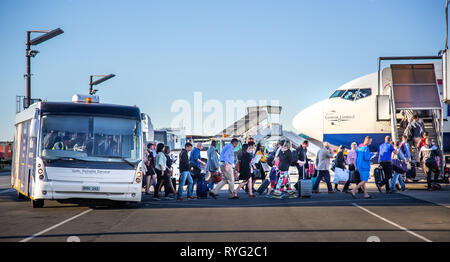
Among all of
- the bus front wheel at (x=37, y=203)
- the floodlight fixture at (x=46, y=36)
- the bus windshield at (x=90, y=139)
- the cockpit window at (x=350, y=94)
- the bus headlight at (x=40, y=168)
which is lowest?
the bus front wheel at (x=37, y=203)

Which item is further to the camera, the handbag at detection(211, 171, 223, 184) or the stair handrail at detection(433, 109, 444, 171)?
the stair handrail at detection(433, 109, 444, 171)

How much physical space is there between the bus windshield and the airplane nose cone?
55.9 ft

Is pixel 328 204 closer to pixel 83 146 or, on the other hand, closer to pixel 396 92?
pixel 83 146

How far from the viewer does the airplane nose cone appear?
1182 inches

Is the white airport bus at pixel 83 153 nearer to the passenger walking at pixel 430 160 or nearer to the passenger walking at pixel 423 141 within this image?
the passenger walking at pixel 430 160

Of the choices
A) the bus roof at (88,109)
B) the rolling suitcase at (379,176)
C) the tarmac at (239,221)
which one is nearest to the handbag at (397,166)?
the rolling suitcase at (379,176)

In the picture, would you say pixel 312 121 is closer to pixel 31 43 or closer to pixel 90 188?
pixel 31 43

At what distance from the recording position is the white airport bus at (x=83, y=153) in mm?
13188

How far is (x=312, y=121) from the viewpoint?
30.6 m

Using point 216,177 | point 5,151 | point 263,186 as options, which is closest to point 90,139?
point 216,177

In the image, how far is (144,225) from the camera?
1076 centimetres

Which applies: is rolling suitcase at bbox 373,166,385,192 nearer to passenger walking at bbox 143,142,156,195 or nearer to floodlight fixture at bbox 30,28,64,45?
passenger walking at bbox 143,142,156,195

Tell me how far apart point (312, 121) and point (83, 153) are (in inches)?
741

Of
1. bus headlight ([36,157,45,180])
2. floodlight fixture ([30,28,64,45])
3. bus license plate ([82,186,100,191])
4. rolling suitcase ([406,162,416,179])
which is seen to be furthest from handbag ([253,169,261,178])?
floodlight fixture ([30,28,64,45])
